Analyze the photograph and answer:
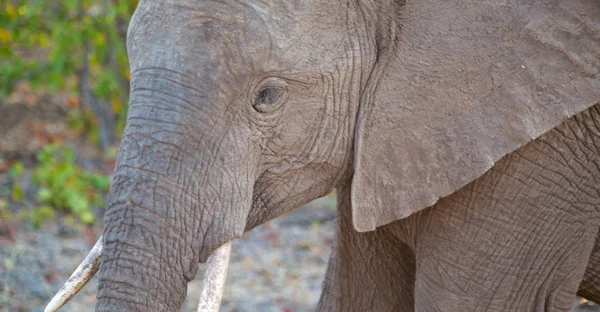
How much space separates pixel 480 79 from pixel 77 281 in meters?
1.42

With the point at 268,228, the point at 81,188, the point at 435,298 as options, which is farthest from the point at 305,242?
the point at 435,298

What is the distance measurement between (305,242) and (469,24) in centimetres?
388

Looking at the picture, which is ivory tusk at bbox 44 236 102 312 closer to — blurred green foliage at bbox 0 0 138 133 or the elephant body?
the elephant body

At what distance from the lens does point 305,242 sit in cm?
696

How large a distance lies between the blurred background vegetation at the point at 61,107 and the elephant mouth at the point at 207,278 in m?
3.54

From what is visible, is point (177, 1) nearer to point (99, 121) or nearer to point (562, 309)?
point (562, 309)

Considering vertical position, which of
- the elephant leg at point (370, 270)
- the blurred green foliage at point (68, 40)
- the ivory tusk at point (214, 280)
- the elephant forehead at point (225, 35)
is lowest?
the ivory tusk at point (214, 280)

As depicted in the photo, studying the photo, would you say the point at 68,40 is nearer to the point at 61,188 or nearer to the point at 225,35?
the point at 61,188

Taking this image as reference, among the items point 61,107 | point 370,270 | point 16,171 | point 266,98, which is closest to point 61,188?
point 16,171

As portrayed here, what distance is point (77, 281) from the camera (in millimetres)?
3234

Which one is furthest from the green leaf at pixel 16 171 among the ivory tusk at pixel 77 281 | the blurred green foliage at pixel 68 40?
the ivory tusk at pixel 77 281

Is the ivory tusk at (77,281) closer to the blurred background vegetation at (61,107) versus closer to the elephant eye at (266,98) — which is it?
the elephant eye at (266,98)

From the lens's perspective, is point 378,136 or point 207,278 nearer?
point 207,278

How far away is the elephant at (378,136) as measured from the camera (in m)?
3.11
